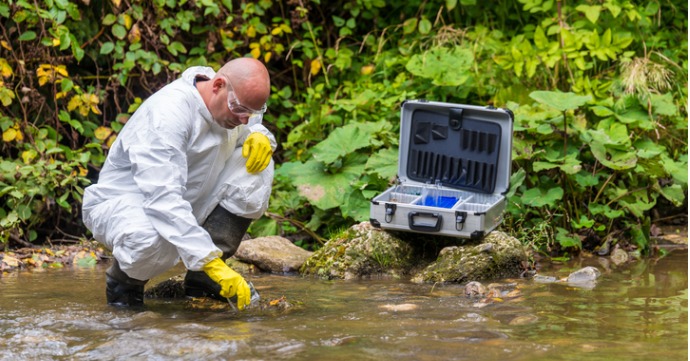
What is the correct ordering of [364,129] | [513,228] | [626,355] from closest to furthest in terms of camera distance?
[626,355], [513,228], [364,129]

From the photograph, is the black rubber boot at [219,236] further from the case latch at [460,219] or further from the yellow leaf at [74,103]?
the yellow leaf at [74,103]

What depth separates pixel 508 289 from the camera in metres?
4.60

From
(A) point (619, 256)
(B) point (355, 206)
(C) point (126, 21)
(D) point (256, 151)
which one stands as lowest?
(A) point (619, 256)

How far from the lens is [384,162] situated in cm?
597

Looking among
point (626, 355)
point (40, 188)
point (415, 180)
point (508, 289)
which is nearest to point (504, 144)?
point (415, 180)

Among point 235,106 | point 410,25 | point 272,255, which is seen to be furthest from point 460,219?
point 410,25

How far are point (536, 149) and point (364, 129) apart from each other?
42.5 inches

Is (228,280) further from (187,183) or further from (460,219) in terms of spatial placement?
(460,219)

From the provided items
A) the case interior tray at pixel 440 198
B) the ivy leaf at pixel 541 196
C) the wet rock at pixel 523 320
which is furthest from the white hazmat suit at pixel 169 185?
the ivy leaf at pixel 541 196

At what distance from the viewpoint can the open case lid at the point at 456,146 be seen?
542 cm

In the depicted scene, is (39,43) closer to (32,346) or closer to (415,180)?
(415,180)

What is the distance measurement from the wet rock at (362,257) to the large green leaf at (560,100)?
1.26 metres

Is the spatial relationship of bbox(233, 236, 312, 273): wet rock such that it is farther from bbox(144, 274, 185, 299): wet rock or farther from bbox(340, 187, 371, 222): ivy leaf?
bbox(144, 274, 185, 299): wet rock

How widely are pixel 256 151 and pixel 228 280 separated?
72 cm
